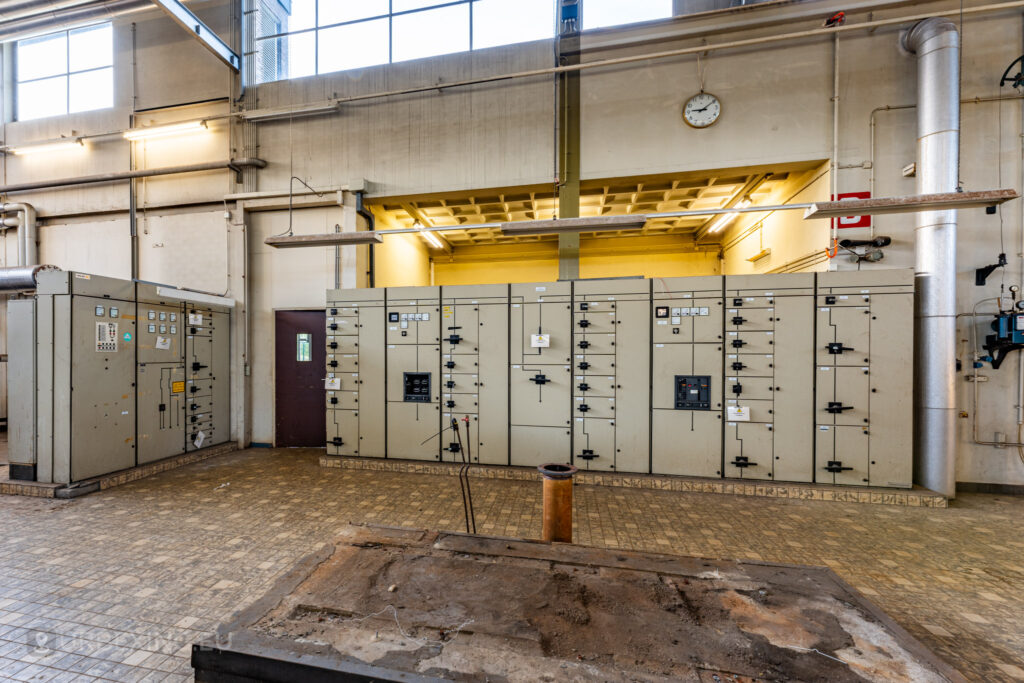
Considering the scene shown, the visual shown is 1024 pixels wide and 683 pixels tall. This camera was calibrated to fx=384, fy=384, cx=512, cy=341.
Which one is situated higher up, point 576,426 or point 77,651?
point 576,426

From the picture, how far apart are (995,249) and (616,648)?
22.0 ft

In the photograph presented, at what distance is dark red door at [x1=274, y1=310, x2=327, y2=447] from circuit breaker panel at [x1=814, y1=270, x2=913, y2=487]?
706 centimetres

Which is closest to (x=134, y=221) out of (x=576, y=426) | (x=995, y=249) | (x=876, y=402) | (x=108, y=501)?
(x=108, y=501)

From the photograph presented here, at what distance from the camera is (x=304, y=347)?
6465mm

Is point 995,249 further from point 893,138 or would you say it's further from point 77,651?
point 77,651

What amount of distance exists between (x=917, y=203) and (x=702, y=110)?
9.50ft

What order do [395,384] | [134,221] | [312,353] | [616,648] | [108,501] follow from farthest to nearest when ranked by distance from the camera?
[134,221], [312,353], [395,384], [108,501], [616,648]

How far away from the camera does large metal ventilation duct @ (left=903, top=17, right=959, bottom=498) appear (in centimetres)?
430

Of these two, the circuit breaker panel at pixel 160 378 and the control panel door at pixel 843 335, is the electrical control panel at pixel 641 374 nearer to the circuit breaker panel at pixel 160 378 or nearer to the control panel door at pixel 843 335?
the control panel door at pixel 843 335

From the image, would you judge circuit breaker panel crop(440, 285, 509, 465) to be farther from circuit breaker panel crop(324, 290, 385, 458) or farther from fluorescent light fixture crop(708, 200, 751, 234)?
fluorescent light fixture crop(708, 200, 751, 234)

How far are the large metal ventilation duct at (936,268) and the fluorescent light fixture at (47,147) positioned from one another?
43.1ft

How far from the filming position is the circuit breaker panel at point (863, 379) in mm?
4340

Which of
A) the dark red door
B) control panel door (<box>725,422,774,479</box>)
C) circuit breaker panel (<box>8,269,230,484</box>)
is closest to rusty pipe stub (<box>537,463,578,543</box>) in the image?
control panel door (<box>725,422,774,479</box>)

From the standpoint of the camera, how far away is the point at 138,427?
16.3ft
